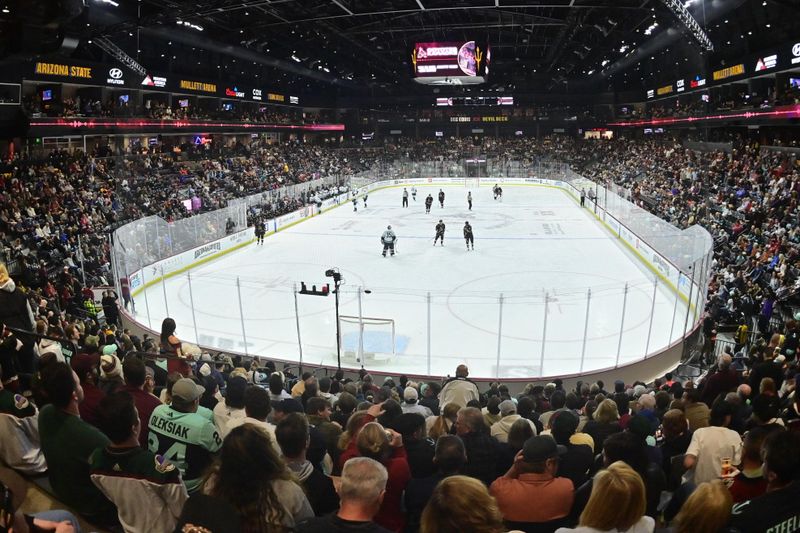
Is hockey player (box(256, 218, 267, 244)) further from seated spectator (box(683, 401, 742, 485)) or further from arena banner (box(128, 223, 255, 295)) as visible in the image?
seated spectator (box(683, 401, 742, 485))

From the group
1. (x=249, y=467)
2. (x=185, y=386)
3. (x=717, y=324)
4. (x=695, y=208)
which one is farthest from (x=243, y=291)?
(x=695, y=208)

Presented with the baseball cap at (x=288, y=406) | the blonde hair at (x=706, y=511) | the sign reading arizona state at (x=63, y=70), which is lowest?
the baseball cap at (x=288, y=406)

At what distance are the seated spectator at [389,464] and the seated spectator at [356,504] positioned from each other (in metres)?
1.03

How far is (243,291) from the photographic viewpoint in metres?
17.6

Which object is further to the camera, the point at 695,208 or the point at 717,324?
the point at 695,208

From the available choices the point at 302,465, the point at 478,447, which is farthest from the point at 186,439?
the point at 478,447

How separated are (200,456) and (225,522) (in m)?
1.26

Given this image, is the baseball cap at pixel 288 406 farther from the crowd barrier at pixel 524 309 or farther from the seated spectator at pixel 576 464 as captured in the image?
the crowd barrier at pixel 524 309

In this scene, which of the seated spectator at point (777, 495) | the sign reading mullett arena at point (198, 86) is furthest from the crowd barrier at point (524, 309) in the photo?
the sign reading mullett arena at point (198, 86)

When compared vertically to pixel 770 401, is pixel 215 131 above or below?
above

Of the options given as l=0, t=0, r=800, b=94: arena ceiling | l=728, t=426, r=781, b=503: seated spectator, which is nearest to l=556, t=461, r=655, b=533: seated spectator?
l=728, t=426, r=781, b=503: seated spectator

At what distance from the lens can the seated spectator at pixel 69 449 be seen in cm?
314

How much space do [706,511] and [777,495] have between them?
1.42ft

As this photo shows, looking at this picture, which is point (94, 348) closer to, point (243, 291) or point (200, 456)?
point (200, 456)
